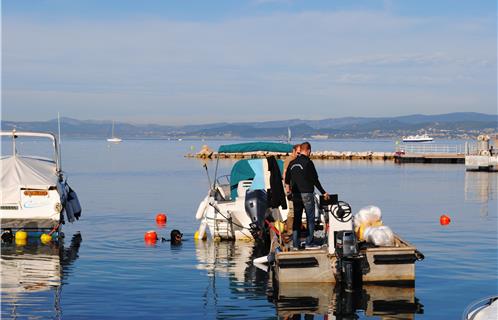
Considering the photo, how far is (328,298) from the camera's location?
15.2 metres

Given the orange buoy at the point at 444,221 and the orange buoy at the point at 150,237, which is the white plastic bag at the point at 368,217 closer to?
the orange buoy at the point at 150,237

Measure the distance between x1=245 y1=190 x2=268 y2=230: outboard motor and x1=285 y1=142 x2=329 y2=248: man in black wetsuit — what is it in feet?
17.0

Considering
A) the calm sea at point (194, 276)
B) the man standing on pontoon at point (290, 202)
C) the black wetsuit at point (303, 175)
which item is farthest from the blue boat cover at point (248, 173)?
the black wetsuit at point (303, 175)

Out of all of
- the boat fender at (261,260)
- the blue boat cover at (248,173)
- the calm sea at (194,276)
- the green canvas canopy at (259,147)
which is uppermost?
the green canvas canopy at (259,147)

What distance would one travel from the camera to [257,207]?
2225cm

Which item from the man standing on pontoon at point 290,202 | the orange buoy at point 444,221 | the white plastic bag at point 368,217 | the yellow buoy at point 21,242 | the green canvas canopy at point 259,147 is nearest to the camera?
the man standing on pontoon at point 290,202

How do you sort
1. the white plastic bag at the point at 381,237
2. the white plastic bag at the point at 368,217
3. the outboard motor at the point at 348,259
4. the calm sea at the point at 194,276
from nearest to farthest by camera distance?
the calm sea at the point at 194,276
the outboard motor at the point at 348,259
the white plastic bag at the point at 381,237
the white plastic bag at the point at 368,217

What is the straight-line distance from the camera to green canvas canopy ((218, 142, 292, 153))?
25375 mm

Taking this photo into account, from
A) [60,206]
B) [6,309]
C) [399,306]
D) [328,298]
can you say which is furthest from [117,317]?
[60,206]

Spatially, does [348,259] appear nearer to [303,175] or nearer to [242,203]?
[303,175]

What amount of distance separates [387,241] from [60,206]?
10728mm

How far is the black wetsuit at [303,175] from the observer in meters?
16.7

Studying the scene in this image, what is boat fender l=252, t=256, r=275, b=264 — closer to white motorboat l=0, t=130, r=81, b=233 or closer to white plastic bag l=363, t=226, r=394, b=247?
white plastic bag l=363, t=226, r=394, b=247

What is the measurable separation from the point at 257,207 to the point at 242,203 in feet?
5.32
